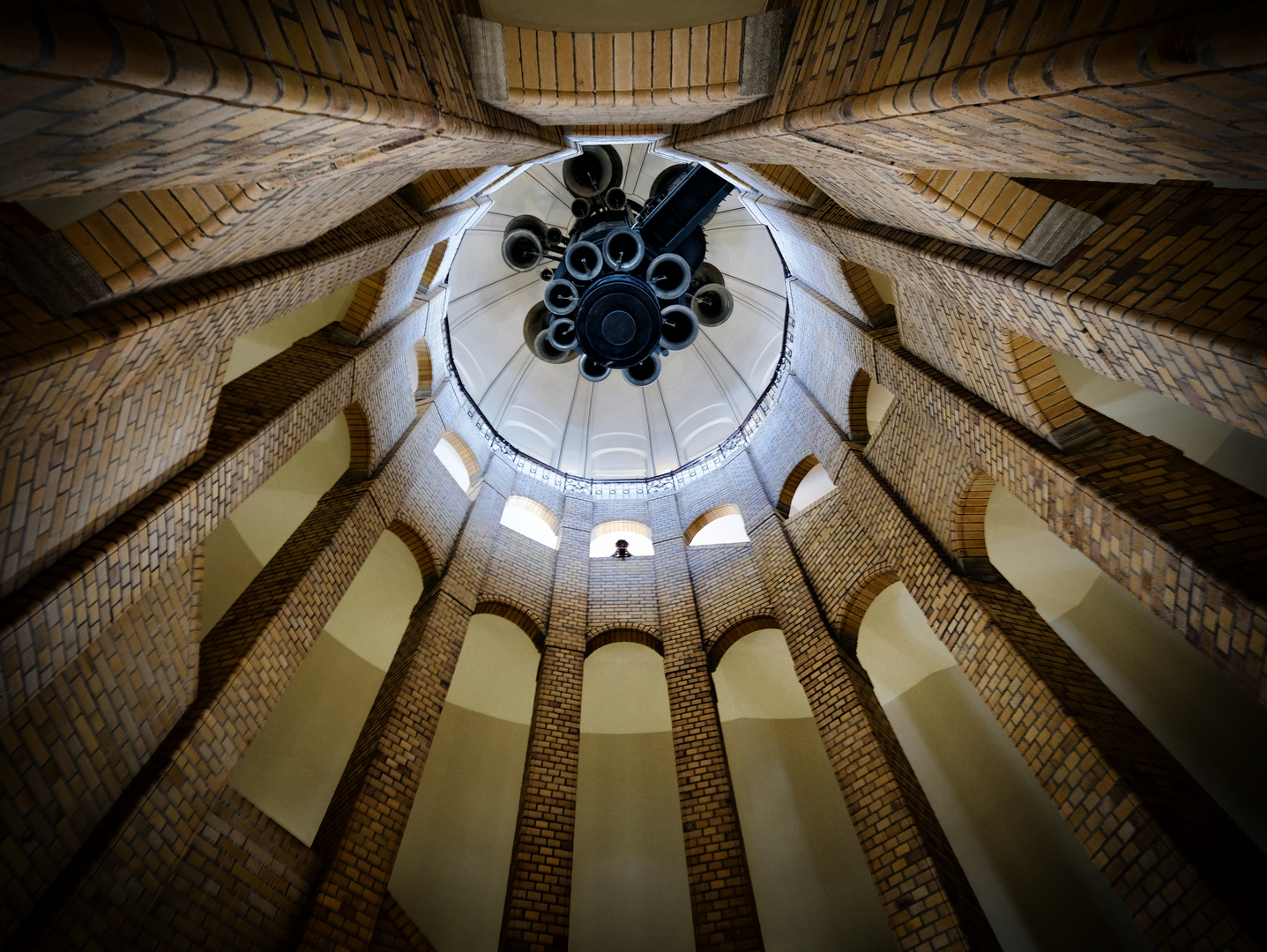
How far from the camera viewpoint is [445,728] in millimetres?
10859

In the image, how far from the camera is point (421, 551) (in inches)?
388

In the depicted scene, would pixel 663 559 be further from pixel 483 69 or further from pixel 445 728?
pixel 483 69

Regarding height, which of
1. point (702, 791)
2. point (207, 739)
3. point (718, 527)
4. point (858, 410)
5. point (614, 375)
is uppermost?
point (614, 375)

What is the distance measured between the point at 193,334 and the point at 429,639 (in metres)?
4.96

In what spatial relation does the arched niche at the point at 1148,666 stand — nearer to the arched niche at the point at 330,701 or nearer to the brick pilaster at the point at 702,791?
the brick pilaster at the point at 702,791

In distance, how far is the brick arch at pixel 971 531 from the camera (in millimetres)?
7012

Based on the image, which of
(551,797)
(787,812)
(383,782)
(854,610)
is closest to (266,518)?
(383,782)

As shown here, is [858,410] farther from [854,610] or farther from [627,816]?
[627,816]

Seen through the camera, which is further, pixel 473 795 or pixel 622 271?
pixel 473 795

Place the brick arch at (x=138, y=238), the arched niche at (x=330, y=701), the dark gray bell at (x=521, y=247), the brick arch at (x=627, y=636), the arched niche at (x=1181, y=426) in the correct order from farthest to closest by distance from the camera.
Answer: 1. the dark gray bell at (x=521, y=247)
2. the brick arch at (x=627, y=636)
3. the arched niche at (x=330, y=701)
4. the arched niche at (x=1181, y=426)
5. the brick arch at (x=138, y=238)

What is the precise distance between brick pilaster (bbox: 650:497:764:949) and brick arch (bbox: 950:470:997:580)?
3.50m

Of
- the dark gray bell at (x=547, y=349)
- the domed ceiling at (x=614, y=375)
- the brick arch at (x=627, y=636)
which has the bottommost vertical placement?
the brick arch at (x=627, y=636)

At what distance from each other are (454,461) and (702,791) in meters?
7.43

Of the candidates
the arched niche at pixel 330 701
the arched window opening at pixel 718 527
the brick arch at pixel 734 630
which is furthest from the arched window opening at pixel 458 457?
the brick arch at pixel 734 630
